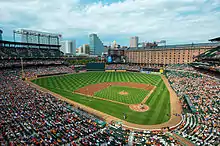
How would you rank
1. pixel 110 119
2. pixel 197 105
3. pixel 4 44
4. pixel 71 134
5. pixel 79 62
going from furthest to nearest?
pixel 79 62 < pixel 4 44 < pixel 197 105 < pixel 110 119 < pixel 71 134

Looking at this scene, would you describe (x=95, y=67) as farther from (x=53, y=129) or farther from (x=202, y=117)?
(x=53, y=129)

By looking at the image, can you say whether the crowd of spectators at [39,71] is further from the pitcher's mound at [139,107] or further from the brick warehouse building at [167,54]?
the brick warehouse building at [167,54]

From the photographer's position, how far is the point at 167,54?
98875 millimetres

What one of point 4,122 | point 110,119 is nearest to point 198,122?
point 110,119

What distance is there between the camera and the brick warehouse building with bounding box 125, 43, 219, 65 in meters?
86.9

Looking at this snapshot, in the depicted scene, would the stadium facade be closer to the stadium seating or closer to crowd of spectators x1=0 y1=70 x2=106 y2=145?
the stadium seating

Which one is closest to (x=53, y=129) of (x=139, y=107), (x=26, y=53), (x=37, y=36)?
(x=139, y=107)

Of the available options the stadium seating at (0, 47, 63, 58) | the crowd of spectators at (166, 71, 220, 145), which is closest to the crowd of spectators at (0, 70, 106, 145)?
the crowd of spectators at (166, 71, 220, 145)

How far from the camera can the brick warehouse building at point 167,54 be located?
86938 millimetres

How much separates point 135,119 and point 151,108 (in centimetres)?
634

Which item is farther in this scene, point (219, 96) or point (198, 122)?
point (219, 96)

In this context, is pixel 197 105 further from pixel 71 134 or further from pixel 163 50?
pixel 163 50

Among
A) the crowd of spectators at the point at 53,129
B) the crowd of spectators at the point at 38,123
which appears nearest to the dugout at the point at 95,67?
the crowd of spectators at the point at 38,123

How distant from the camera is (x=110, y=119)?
79.0 ft
